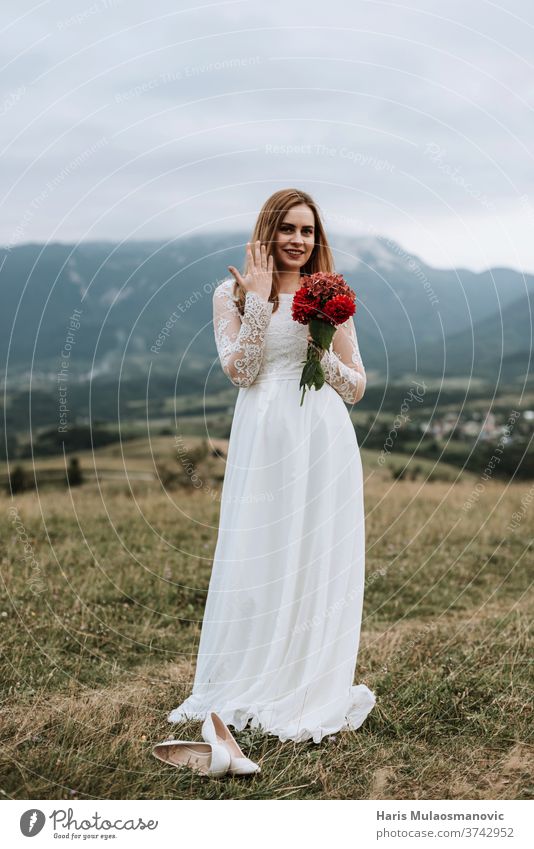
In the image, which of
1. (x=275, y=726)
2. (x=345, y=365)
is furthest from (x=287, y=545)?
(x=345, y=365)

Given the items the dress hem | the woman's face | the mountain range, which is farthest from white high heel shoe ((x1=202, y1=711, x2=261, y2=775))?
the mountain range

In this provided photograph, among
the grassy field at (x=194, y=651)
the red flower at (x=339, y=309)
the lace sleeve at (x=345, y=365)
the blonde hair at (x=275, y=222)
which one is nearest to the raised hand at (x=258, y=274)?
the blonde hair at (x=275, y=222)

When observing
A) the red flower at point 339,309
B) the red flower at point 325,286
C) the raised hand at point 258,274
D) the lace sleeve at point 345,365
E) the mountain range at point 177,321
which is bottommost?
the lace sleeve at point 345,365

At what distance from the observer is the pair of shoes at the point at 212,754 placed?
4.57 metres

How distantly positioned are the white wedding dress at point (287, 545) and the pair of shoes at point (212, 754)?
0.35 m

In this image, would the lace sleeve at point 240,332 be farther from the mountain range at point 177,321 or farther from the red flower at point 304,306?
the mountain range at point 177,321

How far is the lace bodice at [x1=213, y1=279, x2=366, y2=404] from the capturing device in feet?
16.3

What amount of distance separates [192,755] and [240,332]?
2459 millimetres

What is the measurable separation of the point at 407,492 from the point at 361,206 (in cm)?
616

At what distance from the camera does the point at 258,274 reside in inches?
196

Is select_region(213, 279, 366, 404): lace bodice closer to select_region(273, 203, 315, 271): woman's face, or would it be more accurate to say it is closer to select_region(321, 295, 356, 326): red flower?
select_region(273, 203, 315, 271): woman's face

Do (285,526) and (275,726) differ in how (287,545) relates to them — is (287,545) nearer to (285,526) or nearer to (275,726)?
(285,526)

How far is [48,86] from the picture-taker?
8.14 meters
